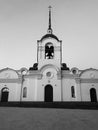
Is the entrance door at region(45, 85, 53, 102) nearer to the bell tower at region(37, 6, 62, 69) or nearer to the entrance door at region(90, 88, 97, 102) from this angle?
the bell tower at region(37, 6, 62, 69)

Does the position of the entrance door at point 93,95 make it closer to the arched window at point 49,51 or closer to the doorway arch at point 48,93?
the doorway arch at point 48,93

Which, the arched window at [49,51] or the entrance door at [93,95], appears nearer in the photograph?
the entrance door at [93,95]

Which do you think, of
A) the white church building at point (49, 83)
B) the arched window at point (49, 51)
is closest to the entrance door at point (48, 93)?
the white church building at point (49, 83)

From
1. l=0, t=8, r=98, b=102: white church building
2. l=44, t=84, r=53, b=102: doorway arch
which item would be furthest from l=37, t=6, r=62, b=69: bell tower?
l=44, t=84, r=53, b=102: doorway arch

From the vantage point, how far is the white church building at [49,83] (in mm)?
22703

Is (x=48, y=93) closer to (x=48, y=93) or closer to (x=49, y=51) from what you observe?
(x=48, y=93)

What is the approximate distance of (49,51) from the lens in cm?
2547

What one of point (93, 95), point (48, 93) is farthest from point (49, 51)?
point (93, 95)

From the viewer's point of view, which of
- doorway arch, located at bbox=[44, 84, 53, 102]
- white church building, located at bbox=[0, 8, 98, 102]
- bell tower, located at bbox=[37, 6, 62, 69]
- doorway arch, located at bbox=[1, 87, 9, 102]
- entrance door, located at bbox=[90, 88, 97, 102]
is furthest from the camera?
bell tower, located at bbox=[37, 6, 62, 69]

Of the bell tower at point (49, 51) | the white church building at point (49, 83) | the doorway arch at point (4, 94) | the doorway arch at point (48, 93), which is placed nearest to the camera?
the doorway arch at point (48, 93)

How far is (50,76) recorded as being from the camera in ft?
77.9

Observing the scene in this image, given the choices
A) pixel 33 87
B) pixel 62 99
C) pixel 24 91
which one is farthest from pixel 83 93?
pixel 24 91

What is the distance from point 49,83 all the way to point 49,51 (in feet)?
19.9

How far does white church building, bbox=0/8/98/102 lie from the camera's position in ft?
74.5
